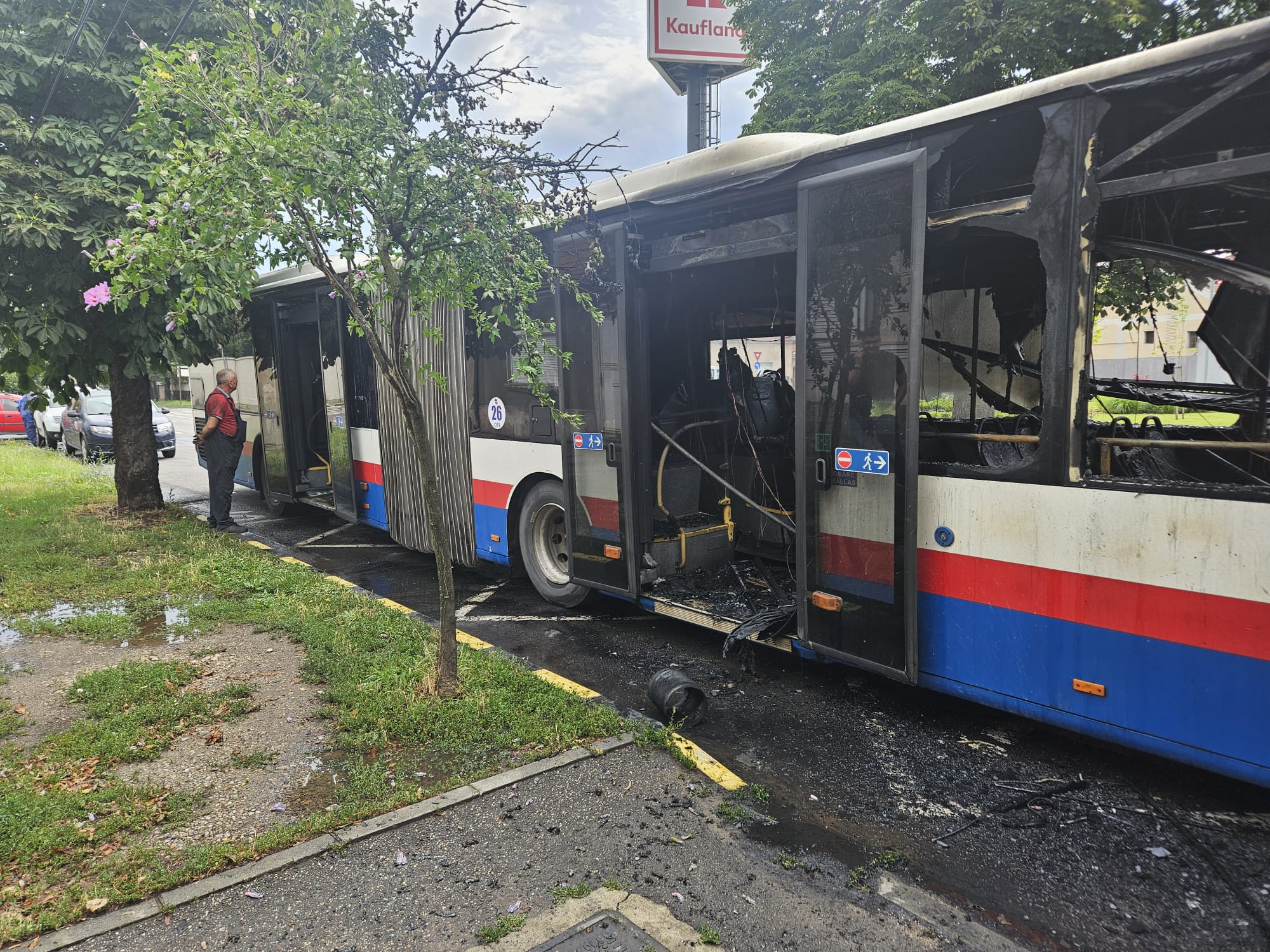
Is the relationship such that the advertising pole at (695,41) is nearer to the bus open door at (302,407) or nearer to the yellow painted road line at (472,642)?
the bus open door at (302,407)

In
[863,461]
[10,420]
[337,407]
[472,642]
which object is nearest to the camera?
[863,461]

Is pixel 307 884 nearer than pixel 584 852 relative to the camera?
Yes

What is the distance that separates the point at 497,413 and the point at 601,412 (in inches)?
59.6

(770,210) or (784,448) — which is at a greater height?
(770,210)

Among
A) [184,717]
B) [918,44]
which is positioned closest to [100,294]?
[184,717]

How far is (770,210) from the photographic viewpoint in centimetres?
485

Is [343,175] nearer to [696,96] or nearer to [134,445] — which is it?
[134,445]

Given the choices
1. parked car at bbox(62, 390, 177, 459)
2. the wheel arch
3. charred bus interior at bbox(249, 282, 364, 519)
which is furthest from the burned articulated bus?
parked car at bbox(62, 390, 177, 459)

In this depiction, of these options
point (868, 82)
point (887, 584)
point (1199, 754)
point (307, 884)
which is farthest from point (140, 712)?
point (868, 82)

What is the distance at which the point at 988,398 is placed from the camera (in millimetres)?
5543

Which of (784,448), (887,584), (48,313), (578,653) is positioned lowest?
(578,653)

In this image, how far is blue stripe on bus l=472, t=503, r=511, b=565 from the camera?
726 centimetres

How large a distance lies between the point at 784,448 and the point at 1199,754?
12.0ft

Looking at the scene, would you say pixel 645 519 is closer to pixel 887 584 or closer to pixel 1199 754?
pixel 887 584
